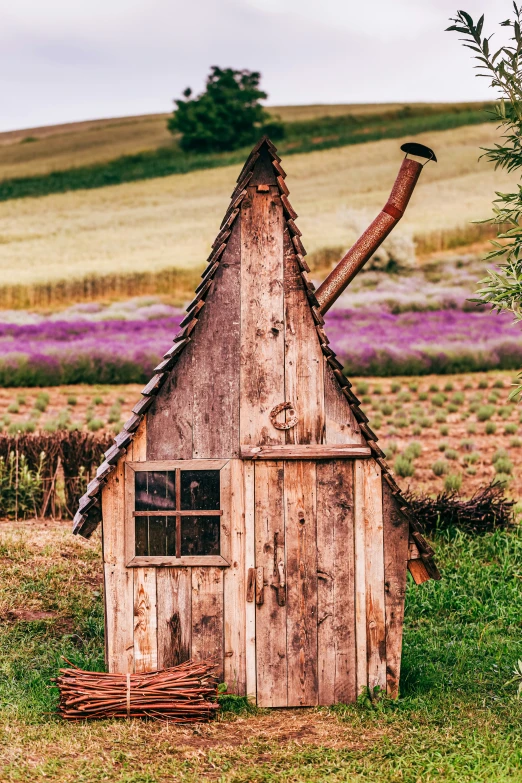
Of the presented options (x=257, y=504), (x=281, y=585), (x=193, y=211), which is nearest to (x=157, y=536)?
(x=257, y=504)

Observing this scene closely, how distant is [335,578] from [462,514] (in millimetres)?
6329

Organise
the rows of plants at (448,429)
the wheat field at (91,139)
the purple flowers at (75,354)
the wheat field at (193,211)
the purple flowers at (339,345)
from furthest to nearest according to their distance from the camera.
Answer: the wheat field at (91,139)
the wheat field at (193,211)
the purple flowers at (339,345)
the purple flowers at (75,354)
the rows of plants at (448,429)

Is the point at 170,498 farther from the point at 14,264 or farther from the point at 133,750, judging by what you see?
the point at 14,264

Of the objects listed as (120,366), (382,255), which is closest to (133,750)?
(120,366)

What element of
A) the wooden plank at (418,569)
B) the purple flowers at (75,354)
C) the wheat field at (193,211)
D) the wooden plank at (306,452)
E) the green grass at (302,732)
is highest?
the wheat field at (193,211)

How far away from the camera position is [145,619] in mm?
6832

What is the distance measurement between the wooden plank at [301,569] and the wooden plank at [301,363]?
0.27m

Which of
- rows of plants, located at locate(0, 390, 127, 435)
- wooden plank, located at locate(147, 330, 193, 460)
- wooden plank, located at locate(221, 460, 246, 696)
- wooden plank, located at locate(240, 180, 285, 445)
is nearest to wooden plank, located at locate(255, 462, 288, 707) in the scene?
wooden plank, located at locate(221, 460, 246, 696)

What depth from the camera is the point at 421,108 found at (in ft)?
150

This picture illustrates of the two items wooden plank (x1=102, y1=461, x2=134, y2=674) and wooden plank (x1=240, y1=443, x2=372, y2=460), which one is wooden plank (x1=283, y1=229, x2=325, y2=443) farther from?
wooden plank (x1=102, y1=461, x2=134, y2=674)

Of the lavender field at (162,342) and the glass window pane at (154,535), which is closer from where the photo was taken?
the glass window pane at (154,535)

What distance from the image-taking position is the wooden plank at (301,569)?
6.88 m

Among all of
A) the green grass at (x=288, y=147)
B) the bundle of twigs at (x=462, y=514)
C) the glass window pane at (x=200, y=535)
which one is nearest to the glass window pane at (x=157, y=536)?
the glass window pane at (x=200, y=535)

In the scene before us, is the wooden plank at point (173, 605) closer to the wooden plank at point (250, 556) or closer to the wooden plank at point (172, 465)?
the wooden plank at point (250, 556)
